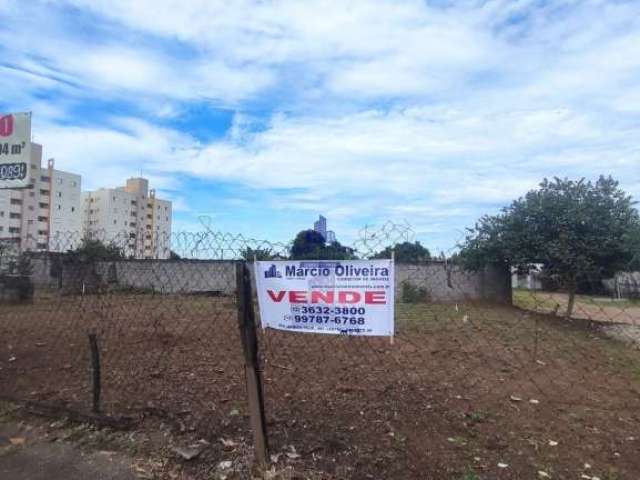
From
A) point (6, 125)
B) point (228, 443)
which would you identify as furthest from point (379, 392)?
point (6, 125)

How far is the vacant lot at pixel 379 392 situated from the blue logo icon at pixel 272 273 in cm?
112

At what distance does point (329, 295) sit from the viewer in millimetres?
2957

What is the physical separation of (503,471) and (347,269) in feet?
4.95

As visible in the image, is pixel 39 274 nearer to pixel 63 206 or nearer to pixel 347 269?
pixel 347 269

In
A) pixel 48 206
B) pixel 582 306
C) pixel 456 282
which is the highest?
pixel 48 206

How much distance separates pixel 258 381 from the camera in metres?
2.95

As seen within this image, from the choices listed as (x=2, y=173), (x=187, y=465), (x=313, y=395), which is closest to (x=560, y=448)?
(x=313, y=395)

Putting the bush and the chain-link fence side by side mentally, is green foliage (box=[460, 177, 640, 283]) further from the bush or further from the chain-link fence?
the bush

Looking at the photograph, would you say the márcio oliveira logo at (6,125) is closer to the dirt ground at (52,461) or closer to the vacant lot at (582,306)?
the dirt ground at (52,461)

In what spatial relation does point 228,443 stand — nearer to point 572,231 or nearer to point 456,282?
point 572,231

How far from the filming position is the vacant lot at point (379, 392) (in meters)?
3.09

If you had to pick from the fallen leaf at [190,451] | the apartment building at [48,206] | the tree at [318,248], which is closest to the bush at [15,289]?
the fallen leaf at [190,451]

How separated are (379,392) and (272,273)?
1.79 meters

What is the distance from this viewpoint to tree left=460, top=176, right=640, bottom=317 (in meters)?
11.0
